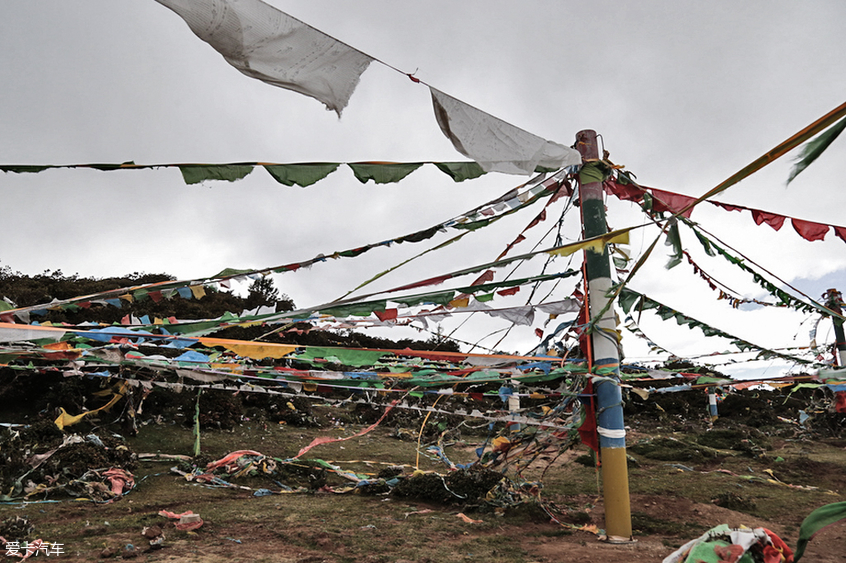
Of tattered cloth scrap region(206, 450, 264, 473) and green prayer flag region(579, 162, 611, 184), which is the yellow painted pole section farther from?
tattered cloth scrap region(206, 450, 264, 473)

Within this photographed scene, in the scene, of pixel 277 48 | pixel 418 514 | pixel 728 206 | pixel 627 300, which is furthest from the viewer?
pixel 418 514

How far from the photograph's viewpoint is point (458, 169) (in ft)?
13.3

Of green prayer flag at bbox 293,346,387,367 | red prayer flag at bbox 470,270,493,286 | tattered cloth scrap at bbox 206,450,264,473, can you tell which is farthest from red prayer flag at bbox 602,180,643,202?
tattered cloth scrap at bbox 206,450,264,473

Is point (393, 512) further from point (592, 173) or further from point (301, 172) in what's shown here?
point (592, 173)

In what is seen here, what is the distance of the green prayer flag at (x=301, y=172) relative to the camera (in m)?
3.67

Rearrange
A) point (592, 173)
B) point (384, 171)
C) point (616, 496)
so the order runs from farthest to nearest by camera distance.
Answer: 1. point (592, 173)
2. point (616, 496)
3. point (384, 171)

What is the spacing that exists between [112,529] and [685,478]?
9238 mm

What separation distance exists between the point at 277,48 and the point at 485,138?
1523 millimetres

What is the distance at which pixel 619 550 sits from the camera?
4859mm

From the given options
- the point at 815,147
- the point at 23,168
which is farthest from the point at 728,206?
the point at 23,168

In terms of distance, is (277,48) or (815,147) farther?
(277,48)

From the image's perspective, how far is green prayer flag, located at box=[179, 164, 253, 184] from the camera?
3482 mm

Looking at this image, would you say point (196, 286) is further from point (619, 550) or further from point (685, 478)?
point (685, 478)

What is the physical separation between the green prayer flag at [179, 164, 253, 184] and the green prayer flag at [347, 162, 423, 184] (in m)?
0.84
